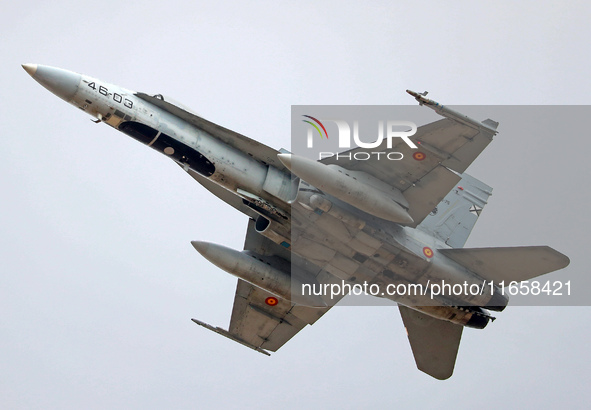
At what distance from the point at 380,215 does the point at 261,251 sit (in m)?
4.37

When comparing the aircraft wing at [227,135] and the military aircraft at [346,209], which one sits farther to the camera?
the aircraft wing at [227,135]

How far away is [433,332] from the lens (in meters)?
20.7

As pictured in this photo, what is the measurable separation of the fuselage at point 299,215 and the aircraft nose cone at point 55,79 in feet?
0.06

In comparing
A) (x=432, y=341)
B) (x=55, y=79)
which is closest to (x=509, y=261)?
(x=432, y=341)

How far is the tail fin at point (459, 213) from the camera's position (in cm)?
1959

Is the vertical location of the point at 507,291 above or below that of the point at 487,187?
below

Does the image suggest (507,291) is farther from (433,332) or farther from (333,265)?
(333,265)

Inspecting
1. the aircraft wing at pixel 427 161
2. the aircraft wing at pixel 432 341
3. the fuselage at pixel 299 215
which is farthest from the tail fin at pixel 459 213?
the aircraft wing at pixel 432 341

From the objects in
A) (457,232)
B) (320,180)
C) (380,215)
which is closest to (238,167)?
(320,180)

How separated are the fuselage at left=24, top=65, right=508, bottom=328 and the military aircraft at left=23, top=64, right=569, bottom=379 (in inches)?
0.9

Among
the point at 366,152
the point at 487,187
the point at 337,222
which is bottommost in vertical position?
the point at 337,222

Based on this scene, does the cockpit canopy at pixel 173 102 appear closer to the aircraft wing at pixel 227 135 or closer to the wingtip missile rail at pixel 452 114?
the aircraft wing at pixel 227 135

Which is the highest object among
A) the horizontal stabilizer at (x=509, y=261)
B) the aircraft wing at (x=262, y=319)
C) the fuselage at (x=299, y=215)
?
the horizontal stabilizer at (x=509, y=261)

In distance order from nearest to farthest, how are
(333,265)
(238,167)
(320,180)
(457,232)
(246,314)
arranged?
(320,180) → (238,167) → (333,265) → (457,232) → (246,314)
